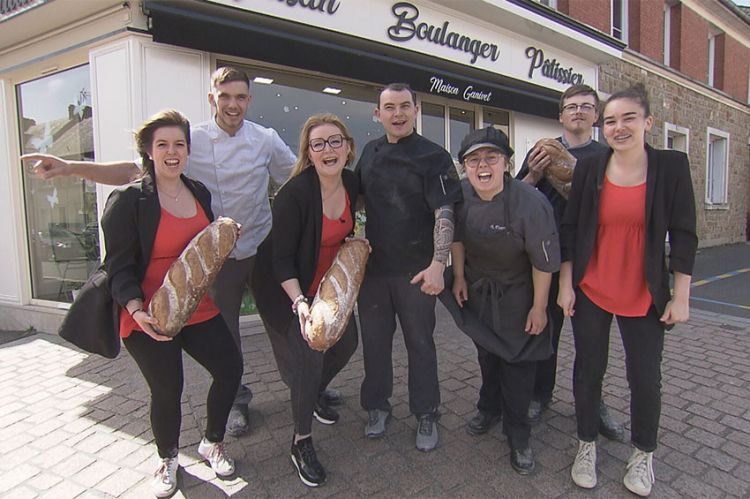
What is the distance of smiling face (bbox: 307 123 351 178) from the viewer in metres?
2.41

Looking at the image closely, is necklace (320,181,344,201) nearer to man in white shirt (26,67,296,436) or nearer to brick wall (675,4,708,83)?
man in white shirt (26,67,296,436)

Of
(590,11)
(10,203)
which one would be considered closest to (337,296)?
(10,203)

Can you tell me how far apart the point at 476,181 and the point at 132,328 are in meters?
1.90

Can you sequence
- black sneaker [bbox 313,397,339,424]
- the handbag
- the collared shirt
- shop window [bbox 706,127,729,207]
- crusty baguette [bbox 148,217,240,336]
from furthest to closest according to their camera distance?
shop window [bbox 706,127,729,207], black sneaker [bbox 313,397,339,424], the collared shirt, the handbag, crusty baguette [bbox 148,217,240,336]

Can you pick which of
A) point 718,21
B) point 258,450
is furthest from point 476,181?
point 718,21

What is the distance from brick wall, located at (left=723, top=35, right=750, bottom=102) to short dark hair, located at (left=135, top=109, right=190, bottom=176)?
57.5 feet

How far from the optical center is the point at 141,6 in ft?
13.5

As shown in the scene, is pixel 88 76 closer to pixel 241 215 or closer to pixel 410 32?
pixel 241 215

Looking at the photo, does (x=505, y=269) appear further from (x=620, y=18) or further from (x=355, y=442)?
(x=620, y=18)

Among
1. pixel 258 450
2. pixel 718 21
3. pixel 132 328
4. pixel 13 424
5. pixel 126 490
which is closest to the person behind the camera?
pixel 132 328

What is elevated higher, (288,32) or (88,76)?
(288,32)

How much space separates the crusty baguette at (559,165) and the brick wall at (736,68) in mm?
15907

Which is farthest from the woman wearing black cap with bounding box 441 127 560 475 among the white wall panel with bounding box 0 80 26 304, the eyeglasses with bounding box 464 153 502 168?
the white wall panel with bounding box 0 80 26 304

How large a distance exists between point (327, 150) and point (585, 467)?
2.20 metres
